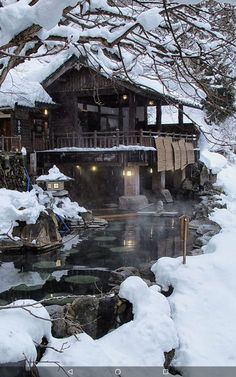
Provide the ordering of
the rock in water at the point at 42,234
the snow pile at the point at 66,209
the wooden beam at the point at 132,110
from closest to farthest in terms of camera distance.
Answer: the rock in water at the point at 42,234
the snow pile at the point at 66,209
the wooden beam at the point at 132,110

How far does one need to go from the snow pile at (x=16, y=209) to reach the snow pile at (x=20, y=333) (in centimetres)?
967

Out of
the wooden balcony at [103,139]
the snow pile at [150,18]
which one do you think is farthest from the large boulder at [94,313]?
the wooden balcony at [103,139]

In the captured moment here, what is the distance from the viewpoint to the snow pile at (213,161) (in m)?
31.0

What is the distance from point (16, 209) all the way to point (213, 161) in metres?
19.9

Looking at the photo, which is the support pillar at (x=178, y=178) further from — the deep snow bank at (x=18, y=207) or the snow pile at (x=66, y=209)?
the deep snow bank at (x=18, y=207)

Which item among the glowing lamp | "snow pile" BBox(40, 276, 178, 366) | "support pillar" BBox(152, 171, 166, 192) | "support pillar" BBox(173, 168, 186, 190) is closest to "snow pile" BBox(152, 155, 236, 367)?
"snow pile" BBox(40, 276, 178, 366)

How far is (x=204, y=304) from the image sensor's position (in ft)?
25.5

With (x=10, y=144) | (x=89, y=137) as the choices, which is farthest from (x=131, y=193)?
(x=10, y=144)

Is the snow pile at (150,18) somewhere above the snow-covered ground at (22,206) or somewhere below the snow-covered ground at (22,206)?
above

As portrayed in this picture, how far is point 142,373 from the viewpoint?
19.8 feet

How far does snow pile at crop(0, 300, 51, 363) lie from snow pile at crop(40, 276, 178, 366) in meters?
0.37

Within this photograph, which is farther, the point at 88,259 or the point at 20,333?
the point at 88,259

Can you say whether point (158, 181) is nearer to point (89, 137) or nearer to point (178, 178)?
point (178, 178)

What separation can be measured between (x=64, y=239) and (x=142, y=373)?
1201 centimetres
